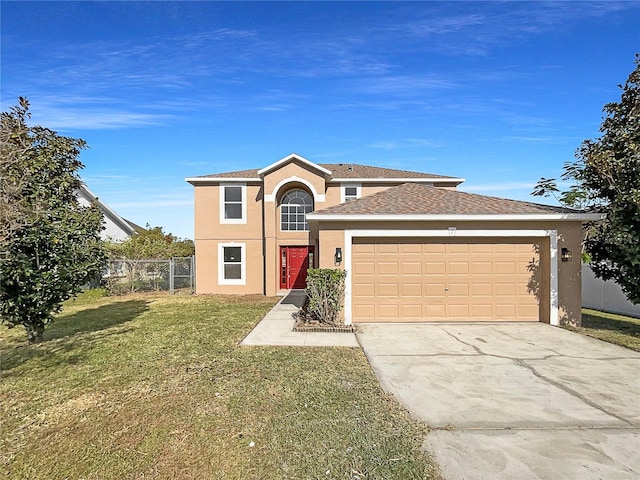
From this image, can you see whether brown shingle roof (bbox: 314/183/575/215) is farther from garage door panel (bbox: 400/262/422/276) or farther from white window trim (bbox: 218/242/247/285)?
white window trim (bbox: 218/242/247/285)

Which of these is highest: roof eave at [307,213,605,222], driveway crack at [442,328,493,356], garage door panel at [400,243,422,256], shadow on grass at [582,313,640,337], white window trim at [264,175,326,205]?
white window trim at [264,175,326,205]

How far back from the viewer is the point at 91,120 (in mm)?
11781

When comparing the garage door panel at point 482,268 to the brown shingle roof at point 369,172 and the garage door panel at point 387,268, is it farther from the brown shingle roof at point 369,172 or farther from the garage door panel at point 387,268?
the brown shingle roof at point 369,172

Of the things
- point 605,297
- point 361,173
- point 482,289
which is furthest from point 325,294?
point 605,297

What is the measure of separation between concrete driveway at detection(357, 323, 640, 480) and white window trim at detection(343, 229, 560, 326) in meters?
1.25

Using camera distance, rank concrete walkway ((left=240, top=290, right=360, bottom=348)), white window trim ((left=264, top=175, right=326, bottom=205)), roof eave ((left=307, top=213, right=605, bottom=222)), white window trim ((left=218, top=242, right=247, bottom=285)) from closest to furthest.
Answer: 1. concrete walkway ((left=240, top=290, right=360, bottom=348))
2. roof eave ((left=307, top=213, right=605, bottom=222))
3. white window trim ((left=264, top=175, right=326, bottom=205))
4. white window trim ((left=218, top=242, right=247, bottom=285))

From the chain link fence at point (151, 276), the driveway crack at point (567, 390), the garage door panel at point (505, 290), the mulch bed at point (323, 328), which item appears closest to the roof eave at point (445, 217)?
the garage door panel at point (505, 290)

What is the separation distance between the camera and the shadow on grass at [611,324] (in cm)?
916

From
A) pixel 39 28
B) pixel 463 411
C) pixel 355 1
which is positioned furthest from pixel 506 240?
pixel 39 28

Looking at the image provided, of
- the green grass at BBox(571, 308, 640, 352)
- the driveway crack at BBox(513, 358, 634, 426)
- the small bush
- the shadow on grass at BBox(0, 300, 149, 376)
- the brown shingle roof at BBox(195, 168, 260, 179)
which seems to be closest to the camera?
the driveway crack at BBox(513, 358, 634, 426)

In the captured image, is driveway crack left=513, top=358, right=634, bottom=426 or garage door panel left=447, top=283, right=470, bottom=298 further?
garage door panel left=447, top=283, right=470, bottom=298

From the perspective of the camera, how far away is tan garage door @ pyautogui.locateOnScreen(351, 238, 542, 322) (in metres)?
9.79

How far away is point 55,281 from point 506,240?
37.0 feet

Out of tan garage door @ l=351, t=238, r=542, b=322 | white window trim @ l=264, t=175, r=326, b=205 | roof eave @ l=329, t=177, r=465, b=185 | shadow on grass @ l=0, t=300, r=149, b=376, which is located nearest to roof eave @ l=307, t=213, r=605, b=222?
tan garage door @ l=351, t=238, r=542, b=322
